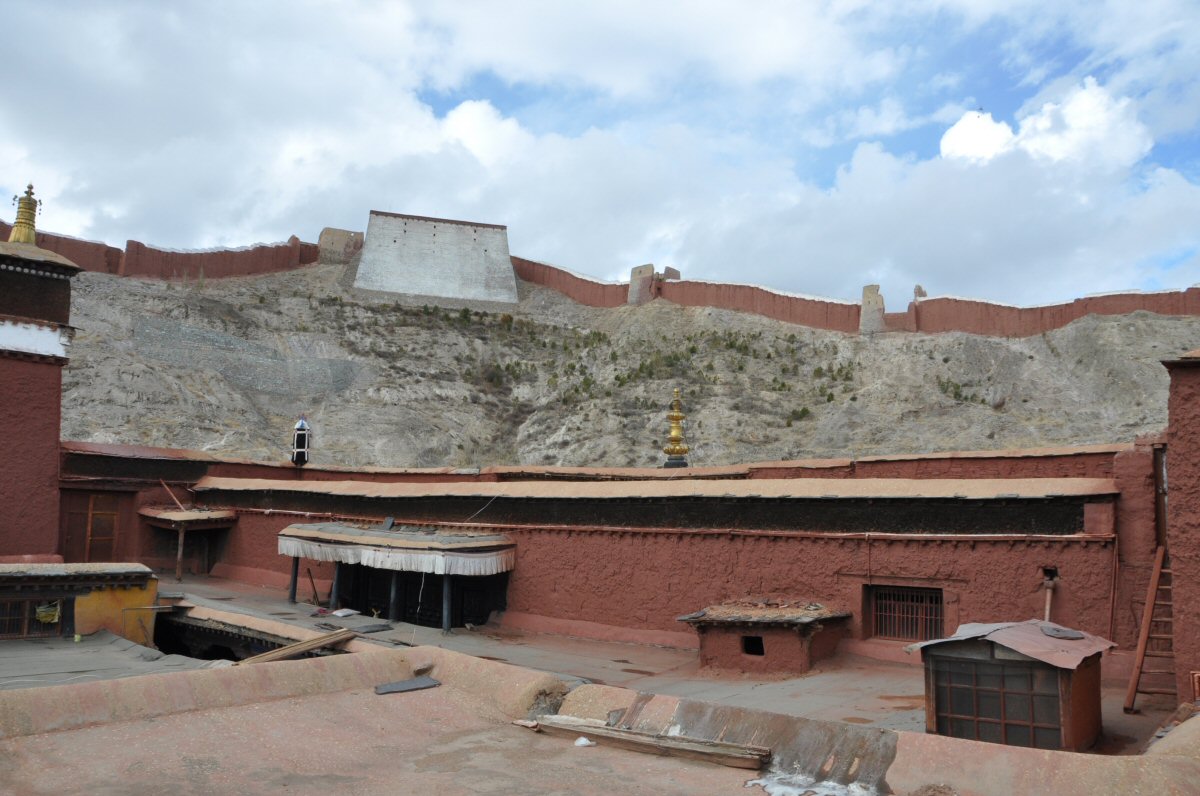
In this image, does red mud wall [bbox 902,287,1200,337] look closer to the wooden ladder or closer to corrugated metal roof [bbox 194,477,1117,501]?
corrugated metal roof [bbox 194,477,1117,501]

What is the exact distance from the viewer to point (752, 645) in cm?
1323

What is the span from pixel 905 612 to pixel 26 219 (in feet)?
68.1

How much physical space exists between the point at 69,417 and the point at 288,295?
56.4 feet

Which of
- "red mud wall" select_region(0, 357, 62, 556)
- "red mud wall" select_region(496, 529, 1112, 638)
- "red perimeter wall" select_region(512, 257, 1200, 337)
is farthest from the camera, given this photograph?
"red perimeter wall" select_region(512, 257, 1200, 337)

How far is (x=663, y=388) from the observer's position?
4316cm

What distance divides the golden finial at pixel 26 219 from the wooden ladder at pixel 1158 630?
22.6 meters

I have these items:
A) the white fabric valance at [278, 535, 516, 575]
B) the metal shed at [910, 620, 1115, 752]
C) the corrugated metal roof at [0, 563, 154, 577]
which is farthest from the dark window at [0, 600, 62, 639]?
the metal shed at [910, 620, 1115, 752]

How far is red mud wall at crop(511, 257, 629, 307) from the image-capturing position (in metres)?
53.4

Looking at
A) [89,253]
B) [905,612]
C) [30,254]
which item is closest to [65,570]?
[30,254]

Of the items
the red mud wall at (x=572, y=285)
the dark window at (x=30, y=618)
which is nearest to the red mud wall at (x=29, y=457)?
the dark window at (x=30, y=618)

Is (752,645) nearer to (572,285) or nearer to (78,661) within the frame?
(78,661)

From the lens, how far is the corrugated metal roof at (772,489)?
12328 mm

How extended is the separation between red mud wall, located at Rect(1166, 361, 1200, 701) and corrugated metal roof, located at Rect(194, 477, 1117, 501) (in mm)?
2070

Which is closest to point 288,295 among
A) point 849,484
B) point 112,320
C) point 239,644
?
point 112,320
